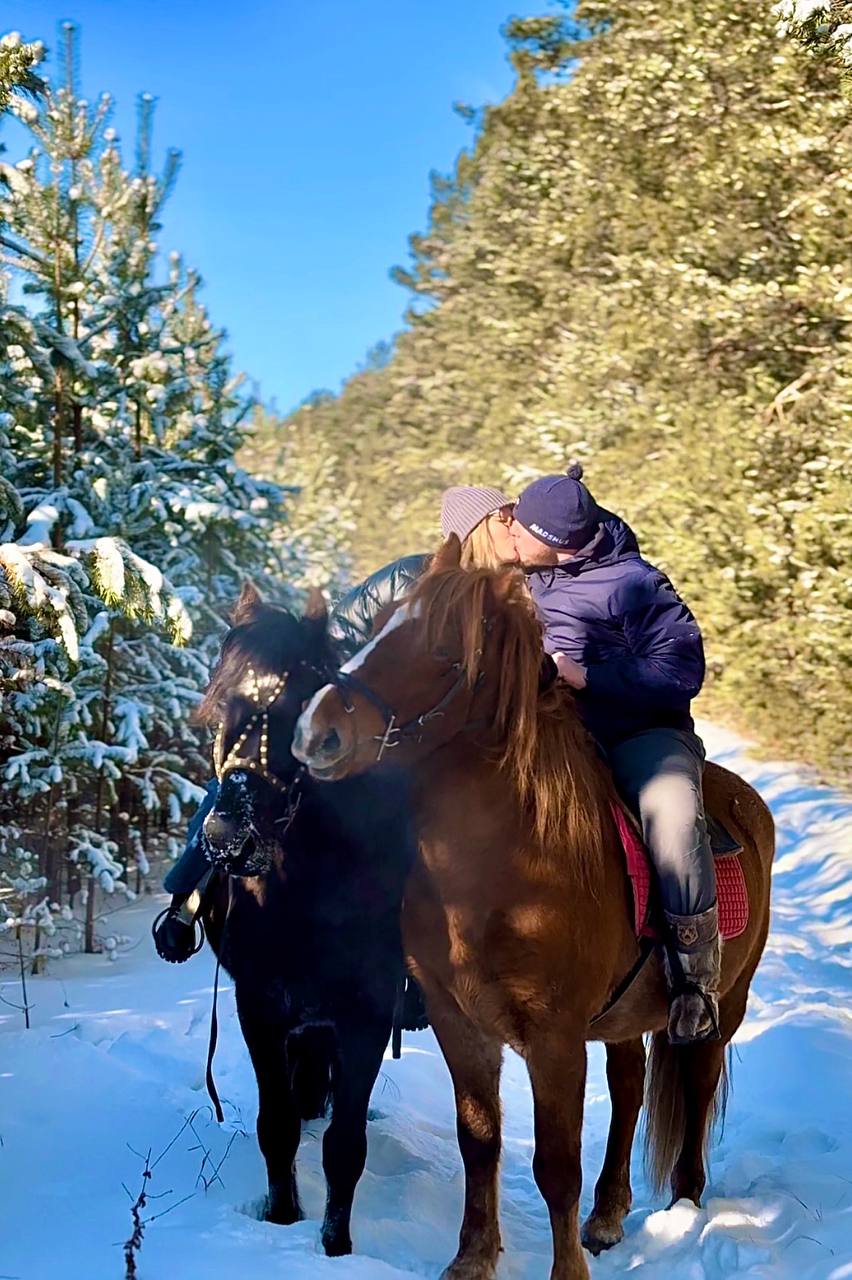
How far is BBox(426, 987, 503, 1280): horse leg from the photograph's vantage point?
3.48 metres

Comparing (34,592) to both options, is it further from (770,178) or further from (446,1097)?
(770,178)

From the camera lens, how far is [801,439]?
12656mm

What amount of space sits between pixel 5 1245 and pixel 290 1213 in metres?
0.95

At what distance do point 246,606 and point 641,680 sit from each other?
136 centimetres

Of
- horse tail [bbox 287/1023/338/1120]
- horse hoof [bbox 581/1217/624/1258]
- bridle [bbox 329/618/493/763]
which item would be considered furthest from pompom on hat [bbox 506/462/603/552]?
horse hoof [bbox 581/1217/624/1258]

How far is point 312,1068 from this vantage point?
14.1 feet

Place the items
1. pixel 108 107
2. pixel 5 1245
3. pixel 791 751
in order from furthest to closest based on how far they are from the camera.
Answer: pixel 791 751 < pixel 108 107 < pixel 5 1245

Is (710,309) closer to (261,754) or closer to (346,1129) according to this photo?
(261,754)

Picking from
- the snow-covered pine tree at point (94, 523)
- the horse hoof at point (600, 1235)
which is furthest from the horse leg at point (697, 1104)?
the snow-covered pine tree at point (94, 523)

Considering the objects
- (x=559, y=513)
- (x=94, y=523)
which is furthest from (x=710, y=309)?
(x=559, y=513)

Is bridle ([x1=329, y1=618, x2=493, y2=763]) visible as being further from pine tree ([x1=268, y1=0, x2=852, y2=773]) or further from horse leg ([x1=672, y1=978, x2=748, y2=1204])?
pine tree ([x1=268, y1=0, x2=852, y2=773])

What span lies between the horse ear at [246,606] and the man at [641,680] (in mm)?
925

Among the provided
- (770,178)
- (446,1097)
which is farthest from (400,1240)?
(770,178)

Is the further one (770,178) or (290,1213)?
(770,178)
